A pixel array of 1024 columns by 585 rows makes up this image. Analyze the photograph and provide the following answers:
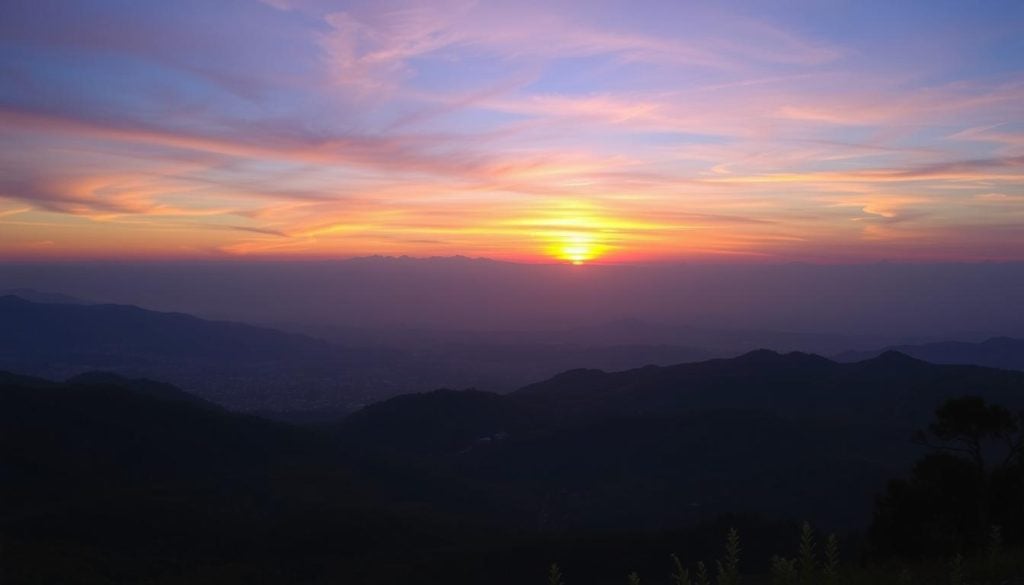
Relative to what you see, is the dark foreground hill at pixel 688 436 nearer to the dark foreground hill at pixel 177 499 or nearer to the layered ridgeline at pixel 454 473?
the layered ridgeline at pixel 454 473

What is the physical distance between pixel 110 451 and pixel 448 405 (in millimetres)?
61000

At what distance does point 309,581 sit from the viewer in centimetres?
4812

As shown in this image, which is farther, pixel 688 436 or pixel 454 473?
pixel 688 436

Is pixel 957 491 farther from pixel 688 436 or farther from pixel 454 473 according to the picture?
pixel 688 436

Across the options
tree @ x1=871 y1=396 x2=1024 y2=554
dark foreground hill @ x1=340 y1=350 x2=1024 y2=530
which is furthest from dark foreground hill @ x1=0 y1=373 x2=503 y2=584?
tree @ x1=871 y1=396 x2=1024 y2=554

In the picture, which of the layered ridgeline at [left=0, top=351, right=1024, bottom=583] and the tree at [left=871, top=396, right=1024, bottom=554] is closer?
the tree at [left=871, top=396, right=1024, bottom=554]

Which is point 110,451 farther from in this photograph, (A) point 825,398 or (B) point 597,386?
(A) point 825,398

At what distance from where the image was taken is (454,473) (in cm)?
9844

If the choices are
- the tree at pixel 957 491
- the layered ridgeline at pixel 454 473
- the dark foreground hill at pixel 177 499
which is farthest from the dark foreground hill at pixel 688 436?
the tree at pixel 957 491

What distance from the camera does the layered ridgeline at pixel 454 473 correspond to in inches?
1968

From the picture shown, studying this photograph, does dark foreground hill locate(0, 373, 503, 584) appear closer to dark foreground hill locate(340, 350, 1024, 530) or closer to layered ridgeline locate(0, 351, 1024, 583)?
layered ridgeline locate(0, 351, 1024, 583)

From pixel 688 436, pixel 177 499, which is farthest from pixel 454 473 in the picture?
pixel 177 499

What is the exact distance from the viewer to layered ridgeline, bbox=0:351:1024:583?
4998 centimetres

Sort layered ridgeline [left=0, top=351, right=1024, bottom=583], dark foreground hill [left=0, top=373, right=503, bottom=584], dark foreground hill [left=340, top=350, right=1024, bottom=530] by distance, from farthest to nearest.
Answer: dark foreground hill [left=340, top=350, right=1024, bottom=530] → layered ridgeline [left=0, top=351, right=1024, bottom=583] → dark foreground hill [left=0, top=373, right=503, bottom=584]
